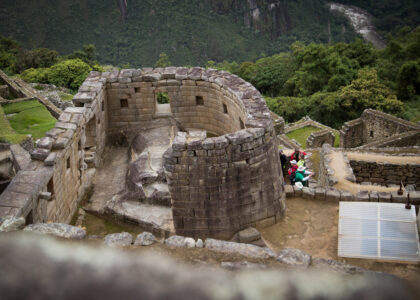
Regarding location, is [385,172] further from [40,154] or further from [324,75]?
[324,75]

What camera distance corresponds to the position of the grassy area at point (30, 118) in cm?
2002

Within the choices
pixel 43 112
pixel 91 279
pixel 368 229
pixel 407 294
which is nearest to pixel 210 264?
pixel 91 279

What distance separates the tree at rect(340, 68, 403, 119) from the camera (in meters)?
30.6

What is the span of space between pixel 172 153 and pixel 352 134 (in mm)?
18004

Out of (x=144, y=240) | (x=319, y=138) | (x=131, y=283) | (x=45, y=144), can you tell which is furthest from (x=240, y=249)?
(x=319, y=138)

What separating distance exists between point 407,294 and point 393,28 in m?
80.7

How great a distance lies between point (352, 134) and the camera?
25.3 meters

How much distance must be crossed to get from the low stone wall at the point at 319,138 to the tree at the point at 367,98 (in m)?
7.36

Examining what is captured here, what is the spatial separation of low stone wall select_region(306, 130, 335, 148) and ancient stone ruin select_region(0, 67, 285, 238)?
11.1m

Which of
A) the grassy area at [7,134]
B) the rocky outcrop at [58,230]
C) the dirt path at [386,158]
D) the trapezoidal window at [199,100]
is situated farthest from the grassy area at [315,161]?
the rocky outcrop at [58,230]

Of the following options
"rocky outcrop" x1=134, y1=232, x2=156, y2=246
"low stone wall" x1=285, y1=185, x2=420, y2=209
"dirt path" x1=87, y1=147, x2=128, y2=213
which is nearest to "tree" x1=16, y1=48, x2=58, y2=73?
"dirt path" x1=87, y1=147, x2=128, y2=213

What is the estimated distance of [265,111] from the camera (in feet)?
35.6

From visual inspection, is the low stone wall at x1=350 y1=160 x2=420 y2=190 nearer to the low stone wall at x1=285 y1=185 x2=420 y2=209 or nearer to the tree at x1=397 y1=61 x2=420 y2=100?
the low stone wall at x1=285 y1=185 x2=420 y2=209

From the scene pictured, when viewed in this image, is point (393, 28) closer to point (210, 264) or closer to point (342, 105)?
point (342, 105)
